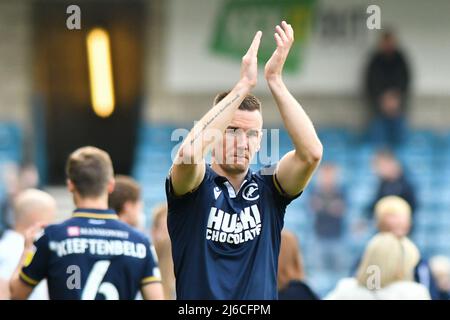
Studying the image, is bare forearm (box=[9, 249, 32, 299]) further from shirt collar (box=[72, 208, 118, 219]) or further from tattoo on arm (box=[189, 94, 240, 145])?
tattoo on arm (box=[189, 94, 240, 145])

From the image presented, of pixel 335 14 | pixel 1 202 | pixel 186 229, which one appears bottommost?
pixel 1 202

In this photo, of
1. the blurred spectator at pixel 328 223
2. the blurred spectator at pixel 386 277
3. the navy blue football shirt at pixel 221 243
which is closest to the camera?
the navy blue football shirt at pixel 221 243

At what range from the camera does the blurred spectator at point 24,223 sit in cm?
700

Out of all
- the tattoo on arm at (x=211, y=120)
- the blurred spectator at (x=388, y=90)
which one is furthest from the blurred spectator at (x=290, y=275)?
the blurred spectator at (x=388, y=90)

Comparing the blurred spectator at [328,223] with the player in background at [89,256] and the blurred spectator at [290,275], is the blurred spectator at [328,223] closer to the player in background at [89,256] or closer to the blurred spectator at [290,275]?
the blurred spectator at [290,275]

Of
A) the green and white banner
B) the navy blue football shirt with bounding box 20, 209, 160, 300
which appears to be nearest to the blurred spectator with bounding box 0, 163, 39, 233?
the green and white banner

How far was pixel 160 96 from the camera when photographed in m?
16.0

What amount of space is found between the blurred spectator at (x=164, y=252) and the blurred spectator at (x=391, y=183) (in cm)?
692

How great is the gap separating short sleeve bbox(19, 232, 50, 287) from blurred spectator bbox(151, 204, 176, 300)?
4.36 feet

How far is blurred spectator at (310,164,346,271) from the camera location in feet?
48.5

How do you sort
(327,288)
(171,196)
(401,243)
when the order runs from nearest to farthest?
(171,196), (401,243), (327,288)
